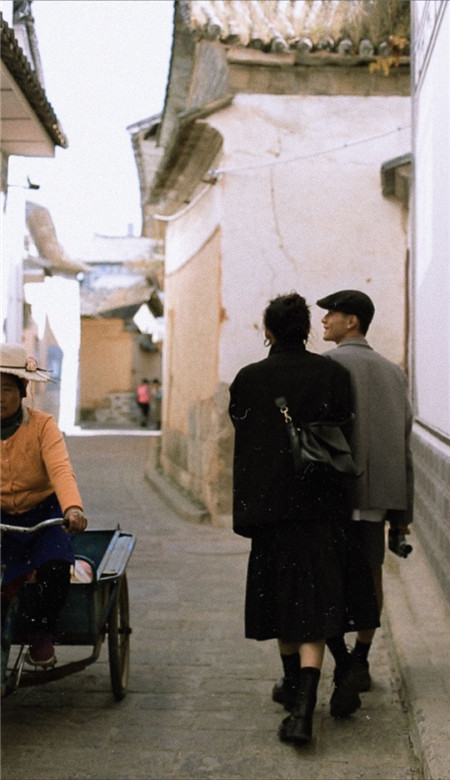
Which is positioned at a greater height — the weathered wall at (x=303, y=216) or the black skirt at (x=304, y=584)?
the weathered wall at (x=303, y=216)

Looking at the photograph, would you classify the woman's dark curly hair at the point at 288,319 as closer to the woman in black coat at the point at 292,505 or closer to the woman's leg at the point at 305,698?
the woman in black coat at the point at 292,505

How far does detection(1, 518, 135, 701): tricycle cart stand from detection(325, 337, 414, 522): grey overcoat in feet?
3.80

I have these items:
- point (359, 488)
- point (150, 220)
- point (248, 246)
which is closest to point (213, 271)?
point (248, 246)

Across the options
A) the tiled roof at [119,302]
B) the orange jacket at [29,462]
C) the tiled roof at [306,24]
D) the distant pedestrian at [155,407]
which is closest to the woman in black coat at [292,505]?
the orange jacket at [29,462]

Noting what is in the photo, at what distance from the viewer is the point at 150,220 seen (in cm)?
2103

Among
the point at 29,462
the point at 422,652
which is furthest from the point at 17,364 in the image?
the point at 422,652

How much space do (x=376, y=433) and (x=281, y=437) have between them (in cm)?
60

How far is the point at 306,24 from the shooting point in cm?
1075

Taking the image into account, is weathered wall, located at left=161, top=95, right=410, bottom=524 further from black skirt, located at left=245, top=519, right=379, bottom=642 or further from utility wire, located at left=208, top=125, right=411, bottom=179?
black skirt, located at left=245, top=519, right=379, bottom=642

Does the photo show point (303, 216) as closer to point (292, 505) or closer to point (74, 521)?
point (292, 505)

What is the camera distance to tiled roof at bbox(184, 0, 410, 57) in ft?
34.2

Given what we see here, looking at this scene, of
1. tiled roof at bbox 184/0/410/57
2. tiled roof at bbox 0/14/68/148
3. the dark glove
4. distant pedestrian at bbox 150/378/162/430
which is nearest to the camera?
the dark glove

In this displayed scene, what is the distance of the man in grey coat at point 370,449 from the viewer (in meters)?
4.45

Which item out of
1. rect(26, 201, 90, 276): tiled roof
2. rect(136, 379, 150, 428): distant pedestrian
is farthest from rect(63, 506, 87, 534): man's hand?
rect(136, 379, 150, 428): distant pedestrian
